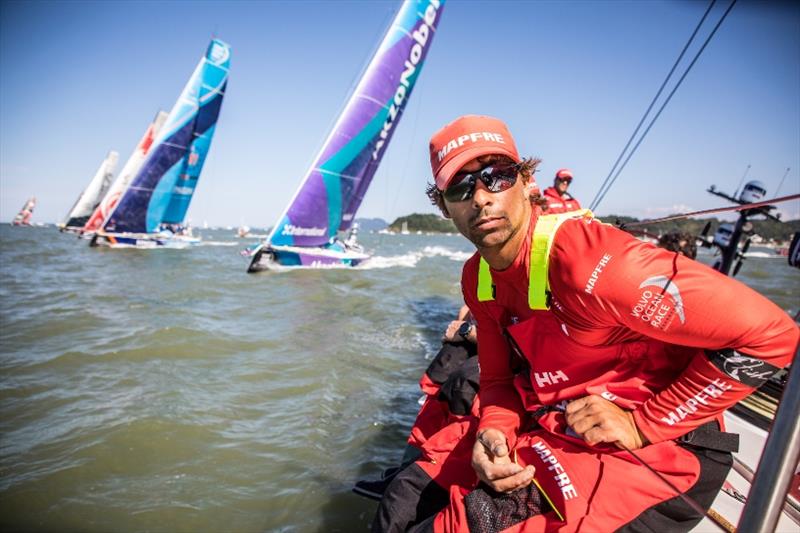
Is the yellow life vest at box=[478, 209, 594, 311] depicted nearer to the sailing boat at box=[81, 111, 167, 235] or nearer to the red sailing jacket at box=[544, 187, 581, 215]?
the red sailing jacket at box=[544, 187, 581, 215]

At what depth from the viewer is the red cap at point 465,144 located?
1457 millimetres

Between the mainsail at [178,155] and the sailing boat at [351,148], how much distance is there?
12164mm

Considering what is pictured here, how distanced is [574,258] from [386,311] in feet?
26.9

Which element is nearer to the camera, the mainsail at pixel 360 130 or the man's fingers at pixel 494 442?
the man's fingers at pixel 494 442

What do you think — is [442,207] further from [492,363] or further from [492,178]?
[492,363]

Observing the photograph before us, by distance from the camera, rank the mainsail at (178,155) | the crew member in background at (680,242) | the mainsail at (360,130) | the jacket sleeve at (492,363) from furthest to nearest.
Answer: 1. the mainsail at (178,155)
2. the mainsail at (360,130)
3. the crew member in background at (680,242)
4. the jacket sleeve at (492,363)

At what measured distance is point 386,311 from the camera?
9359 mm

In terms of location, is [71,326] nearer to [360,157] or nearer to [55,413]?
[55,413]

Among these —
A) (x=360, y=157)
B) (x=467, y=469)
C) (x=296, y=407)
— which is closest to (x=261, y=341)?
(x=296, y=407)

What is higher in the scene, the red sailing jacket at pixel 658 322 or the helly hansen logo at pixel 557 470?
the red sailing jacket at pixel 658 322

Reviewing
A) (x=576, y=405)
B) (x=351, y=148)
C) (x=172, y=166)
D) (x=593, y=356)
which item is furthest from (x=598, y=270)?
(x=172, y=166)

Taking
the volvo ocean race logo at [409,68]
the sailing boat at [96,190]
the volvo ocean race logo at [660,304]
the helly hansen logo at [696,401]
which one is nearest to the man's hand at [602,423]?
the helly hansen logo at [696,401]

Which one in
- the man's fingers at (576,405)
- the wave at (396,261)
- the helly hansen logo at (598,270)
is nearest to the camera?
the helly hansen logo at (598,270)

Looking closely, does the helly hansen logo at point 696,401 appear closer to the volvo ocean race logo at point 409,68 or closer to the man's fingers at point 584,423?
the man's fingers at point 584,423
